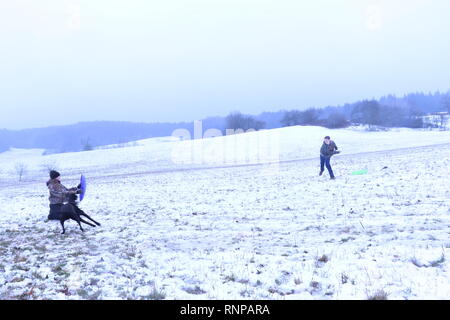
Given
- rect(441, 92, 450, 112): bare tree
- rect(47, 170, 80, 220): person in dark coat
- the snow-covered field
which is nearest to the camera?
the snow-covered field

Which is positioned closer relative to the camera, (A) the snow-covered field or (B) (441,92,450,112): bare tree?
(A) the snow-covered field

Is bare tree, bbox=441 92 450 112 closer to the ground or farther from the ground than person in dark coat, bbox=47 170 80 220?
farther from the ground

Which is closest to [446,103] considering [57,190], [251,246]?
[251,246]

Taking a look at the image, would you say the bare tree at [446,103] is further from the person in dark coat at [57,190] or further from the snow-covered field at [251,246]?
the person in dark coat at [57,190]

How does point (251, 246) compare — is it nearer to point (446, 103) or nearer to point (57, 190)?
point (57, 190)

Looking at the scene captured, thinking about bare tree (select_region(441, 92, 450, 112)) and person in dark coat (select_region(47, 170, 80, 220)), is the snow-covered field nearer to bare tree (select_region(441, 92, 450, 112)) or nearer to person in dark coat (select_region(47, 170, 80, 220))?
person in dark coat (select_region(47, 170, 80, 220))

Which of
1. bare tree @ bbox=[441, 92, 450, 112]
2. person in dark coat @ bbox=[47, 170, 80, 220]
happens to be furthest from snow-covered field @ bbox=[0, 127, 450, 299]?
bare tree @ bbox=[441, 92, 450, 112]

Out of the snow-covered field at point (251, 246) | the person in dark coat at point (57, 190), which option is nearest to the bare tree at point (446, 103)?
the snow-covered field at point (251, 246)

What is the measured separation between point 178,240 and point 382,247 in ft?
15.3

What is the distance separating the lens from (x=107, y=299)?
5051 millimetres

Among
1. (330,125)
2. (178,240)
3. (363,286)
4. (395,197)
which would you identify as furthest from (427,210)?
(330,125)
